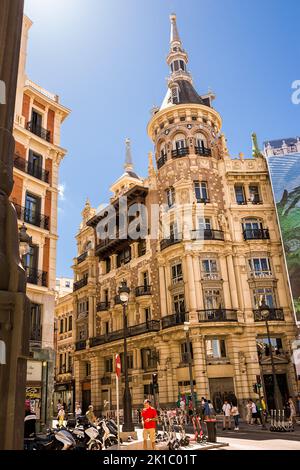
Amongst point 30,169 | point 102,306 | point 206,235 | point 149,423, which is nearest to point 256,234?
point 206,235

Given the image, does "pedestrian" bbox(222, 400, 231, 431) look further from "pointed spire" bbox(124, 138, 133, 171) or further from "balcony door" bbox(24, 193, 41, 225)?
"pointed spire" bbox(124, 138, 133, 171)

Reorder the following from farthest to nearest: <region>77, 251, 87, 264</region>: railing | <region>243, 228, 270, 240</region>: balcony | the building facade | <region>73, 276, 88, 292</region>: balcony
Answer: <region>77, 251, 87, 264</region>: railing
the building facade
<region>73, 276, 88, 292</region>: balcony
<region>243, 228, 270, 240</region>: balcony

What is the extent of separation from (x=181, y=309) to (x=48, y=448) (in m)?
22.9

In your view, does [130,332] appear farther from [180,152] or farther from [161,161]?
[180,152]

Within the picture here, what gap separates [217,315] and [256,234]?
771 cm

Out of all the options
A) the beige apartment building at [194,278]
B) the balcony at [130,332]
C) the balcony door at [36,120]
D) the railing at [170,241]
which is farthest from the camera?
the balcony at [130,332]

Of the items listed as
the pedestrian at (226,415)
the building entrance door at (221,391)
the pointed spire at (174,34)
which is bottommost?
the pedestrian at (226,415)

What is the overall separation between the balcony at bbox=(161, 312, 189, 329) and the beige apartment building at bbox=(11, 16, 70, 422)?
12.3m

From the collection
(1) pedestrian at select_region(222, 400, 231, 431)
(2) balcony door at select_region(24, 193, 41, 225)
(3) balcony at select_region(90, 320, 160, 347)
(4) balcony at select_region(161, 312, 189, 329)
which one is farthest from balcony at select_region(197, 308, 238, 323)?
(2) balcony door at select_region(24, 193, 41, 225)

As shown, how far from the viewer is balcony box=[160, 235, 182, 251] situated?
32519mm

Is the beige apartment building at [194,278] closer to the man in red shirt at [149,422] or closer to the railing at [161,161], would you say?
the railing at [161,161]

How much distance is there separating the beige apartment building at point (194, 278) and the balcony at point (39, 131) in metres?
13.3

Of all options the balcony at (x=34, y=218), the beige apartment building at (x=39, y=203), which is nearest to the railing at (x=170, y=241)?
the beige apartment building at (x=39, y=203)

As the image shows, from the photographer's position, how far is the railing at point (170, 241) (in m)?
32.5
